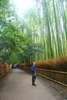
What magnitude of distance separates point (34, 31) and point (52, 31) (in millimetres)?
15877

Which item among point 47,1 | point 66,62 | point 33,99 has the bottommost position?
point 33,99

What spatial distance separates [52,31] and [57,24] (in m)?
2.42

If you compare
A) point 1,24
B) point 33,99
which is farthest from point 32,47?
point 33,99

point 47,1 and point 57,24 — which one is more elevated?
point 47,1

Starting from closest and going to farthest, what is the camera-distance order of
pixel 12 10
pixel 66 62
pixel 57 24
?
pixel 66 62 < pixel 12 10 < pixel 57 24

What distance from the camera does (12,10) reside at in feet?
55.7

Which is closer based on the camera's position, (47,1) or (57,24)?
(57,24)

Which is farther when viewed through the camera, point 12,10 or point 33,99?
point 12,10

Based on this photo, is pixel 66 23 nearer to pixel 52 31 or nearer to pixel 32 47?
pixel 52 31

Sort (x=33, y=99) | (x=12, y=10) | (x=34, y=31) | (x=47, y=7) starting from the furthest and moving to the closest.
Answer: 1. (x=34, y=31)
2. (x=47, y=7)
3. (x=12, y=10)
4. (x=33, y=99)

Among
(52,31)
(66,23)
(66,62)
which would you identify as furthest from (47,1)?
(66,62)

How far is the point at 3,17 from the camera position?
1588cm

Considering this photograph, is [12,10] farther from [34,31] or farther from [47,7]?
[34,31]

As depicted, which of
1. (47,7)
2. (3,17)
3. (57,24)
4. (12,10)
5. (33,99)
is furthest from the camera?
(47,7)
